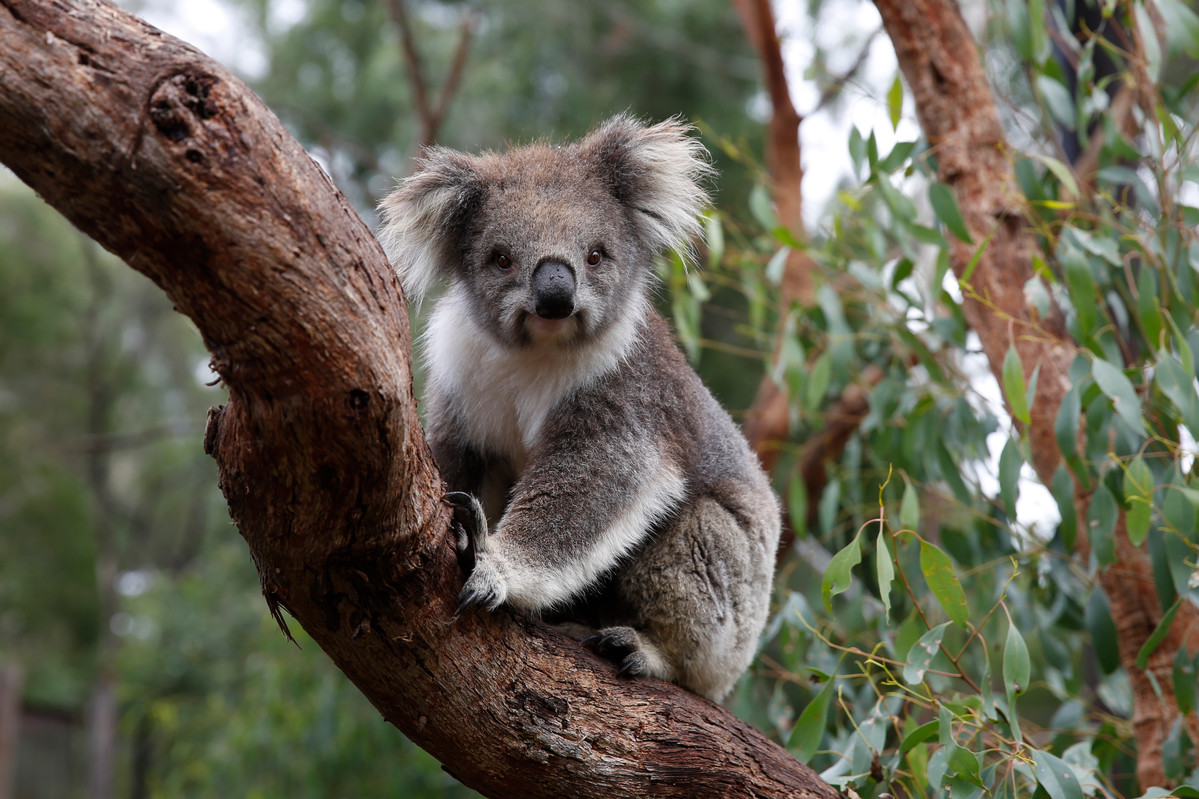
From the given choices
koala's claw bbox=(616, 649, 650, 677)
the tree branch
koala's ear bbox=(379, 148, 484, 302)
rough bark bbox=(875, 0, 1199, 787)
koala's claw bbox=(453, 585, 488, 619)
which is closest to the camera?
koala's claw bbox=(453, 585, 488, 619)

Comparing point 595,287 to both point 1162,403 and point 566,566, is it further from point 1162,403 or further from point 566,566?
point 1162,403

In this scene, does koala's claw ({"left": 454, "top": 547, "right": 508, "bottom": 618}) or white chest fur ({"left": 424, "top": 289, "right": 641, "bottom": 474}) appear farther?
white chest fur ({"left": 424, "top": 289, "right": 641, "bottom": 474})

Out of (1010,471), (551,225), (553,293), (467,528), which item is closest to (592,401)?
(553,293)

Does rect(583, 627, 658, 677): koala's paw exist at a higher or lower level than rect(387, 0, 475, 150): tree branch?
lower

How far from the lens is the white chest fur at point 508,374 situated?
2.46m

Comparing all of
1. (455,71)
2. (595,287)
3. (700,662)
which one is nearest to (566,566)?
(700,662)

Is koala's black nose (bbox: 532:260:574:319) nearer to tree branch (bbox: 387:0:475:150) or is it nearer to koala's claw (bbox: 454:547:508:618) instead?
koala's claw (bbox: 454:547:508:618)

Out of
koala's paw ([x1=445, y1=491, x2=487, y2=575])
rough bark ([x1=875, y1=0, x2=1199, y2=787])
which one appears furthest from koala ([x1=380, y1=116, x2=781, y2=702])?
rough bark ([x1=875, y1=0, x2=1199, y2=787])

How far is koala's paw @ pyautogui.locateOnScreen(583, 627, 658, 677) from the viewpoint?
7.34 ft

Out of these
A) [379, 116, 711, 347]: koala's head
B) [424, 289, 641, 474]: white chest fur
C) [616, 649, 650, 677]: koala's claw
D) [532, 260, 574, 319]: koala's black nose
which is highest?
[379, 116, 711, 347]: koala's head

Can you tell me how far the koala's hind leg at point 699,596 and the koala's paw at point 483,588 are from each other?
41 cm

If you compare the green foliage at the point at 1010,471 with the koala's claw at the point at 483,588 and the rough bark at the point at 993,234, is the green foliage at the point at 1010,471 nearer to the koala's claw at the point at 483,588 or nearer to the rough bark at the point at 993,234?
the rough bark at the point at 993,234

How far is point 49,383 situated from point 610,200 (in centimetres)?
1380

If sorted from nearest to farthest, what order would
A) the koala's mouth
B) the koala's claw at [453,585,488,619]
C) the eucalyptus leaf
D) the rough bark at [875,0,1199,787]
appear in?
the koala's claw at [453,585,488,619] < the eucalyptus leaf < the koala's mouth < the rough bark at [875,0,1199,787]
